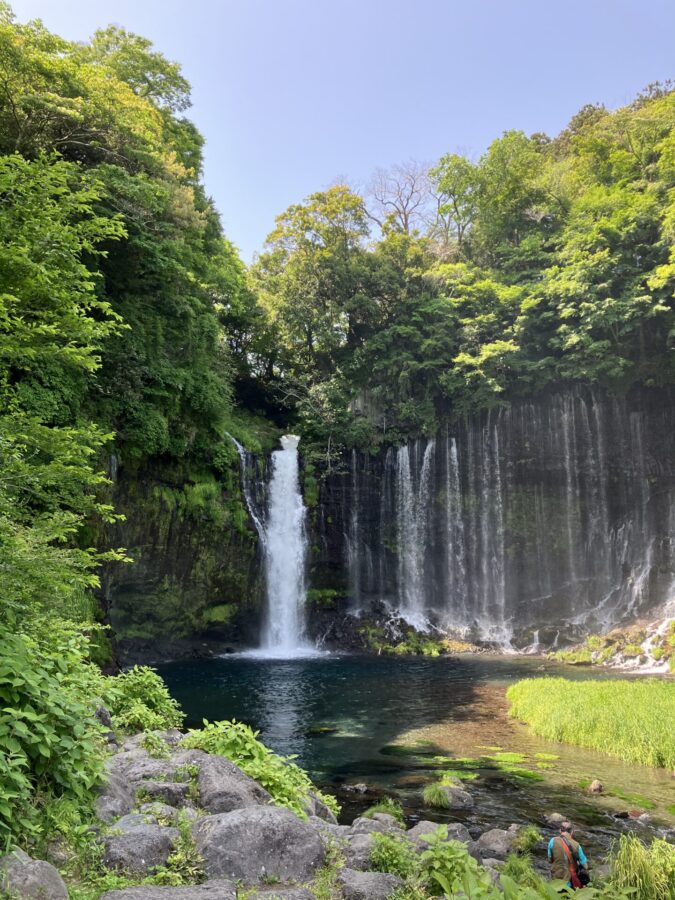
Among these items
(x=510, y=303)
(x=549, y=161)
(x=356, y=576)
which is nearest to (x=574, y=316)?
(x=510, y=303)

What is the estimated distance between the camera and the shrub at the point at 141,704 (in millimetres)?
8711

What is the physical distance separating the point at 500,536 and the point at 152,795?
98.9ft

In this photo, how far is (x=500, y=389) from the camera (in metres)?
32.6

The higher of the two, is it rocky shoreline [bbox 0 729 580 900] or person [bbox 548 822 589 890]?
rocky shoreline [bbox 0 729 580 900]

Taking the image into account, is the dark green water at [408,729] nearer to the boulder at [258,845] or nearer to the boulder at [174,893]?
the boulder at [258,845]

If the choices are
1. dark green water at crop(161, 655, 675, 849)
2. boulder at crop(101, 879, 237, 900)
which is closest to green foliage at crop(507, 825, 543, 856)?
dark green water at crop(161, 655, 675, 849)

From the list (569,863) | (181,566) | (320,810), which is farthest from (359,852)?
(181,566)

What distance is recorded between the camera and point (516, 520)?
33156 mm

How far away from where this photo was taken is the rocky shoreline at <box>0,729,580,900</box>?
4004 mm

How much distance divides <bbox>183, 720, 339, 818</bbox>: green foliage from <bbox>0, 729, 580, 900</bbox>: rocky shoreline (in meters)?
0.27

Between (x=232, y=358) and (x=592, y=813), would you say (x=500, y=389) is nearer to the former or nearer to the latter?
(x=232, y=358)

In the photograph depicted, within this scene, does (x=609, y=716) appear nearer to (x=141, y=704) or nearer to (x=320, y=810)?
(x=320, y=810)

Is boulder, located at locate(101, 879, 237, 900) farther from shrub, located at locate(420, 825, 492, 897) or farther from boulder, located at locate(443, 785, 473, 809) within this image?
boulder, located at locate(443, 785, 473, 809)

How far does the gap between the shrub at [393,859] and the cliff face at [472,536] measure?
21940 millimetres
